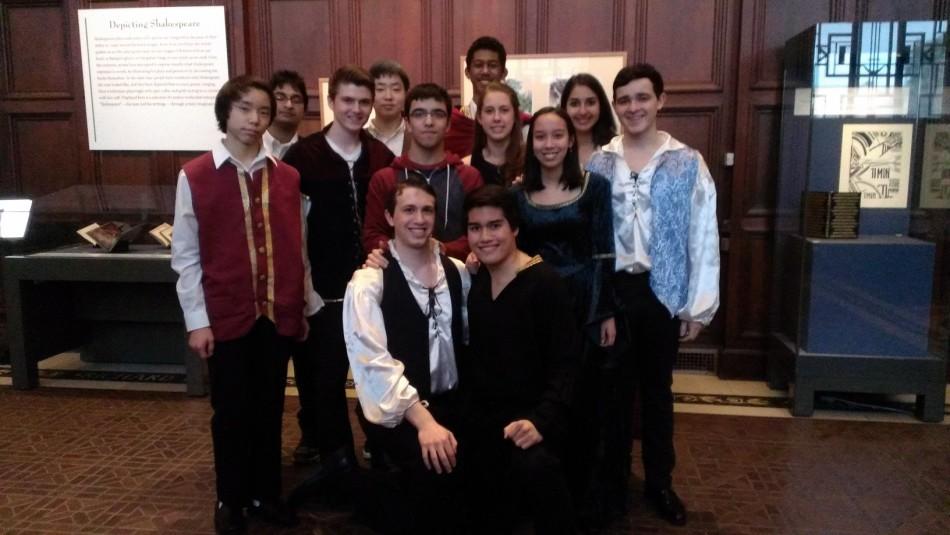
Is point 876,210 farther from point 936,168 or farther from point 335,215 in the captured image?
point 335,215

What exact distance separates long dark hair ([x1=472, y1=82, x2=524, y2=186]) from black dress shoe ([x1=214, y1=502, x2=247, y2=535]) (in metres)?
1.51

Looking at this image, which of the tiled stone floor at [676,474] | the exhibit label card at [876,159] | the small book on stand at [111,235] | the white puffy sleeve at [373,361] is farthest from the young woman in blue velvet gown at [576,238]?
the small book on stand at [111,235]

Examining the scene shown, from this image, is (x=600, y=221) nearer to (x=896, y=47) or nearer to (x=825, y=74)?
(x=825, y=74)

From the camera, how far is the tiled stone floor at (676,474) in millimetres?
→ 2545

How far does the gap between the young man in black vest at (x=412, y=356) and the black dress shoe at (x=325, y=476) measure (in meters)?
0.22

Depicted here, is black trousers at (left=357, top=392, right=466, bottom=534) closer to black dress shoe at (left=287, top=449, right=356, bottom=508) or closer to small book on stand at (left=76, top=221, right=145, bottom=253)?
black dress shoe at (left=287, top=449, right=356, bottom=508)

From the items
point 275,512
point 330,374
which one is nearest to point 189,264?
point 330,374

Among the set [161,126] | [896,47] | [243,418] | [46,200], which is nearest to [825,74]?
[896,47]

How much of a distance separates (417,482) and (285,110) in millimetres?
1906

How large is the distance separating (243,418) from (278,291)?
0.45 metres

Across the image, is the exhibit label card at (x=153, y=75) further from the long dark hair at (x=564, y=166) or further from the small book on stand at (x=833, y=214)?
the small book on stand at (x=833, y=214)

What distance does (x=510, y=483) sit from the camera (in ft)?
7.06

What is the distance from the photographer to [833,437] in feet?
10.9

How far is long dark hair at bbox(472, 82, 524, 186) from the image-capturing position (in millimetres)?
2543
